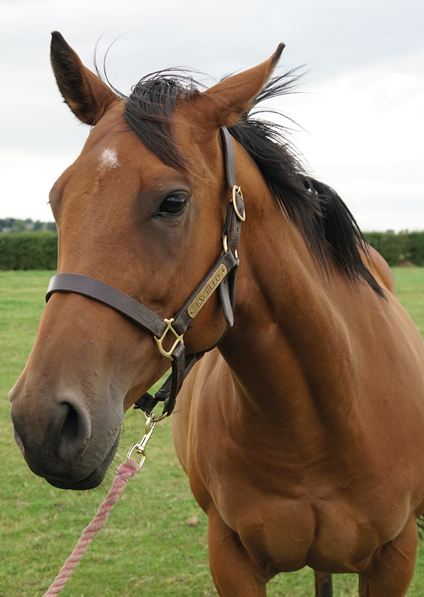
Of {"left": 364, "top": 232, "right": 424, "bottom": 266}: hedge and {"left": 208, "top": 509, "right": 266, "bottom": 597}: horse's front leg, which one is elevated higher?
{"left": 364, "top": 232, "right": 424, "bottom": 266}: hedge

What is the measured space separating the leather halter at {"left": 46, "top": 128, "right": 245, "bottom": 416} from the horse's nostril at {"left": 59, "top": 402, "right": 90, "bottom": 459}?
0.96 ft

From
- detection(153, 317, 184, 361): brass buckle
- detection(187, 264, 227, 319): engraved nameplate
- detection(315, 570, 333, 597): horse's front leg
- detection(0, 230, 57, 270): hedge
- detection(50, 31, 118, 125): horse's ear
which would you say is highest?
detection(50, 31, 118, 125): horse's ear

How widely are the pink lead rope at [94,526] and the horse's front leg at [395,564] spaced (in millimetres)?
1236

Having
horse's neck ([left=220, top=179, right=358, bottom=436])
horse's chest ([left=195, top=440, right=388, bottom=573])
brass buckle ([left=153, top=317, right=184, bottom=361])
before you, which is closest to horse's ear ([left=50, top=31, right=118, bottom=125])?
horse's neck ([left=220, top=179, right=358, bottom=436])

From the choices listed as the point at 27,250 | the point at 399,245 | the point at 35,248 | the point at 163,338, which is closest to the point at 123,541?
the point at 163,338

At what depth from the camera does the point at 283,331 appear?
221 centimetres

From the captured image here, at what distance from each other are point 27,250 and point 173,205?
2803cm

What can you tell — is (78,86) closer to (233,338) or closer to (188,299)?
(188,299)

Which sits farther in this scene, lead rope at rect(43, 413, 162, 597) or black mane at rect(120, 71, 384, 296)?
lead rope at rect(43, 413, 162, 597)

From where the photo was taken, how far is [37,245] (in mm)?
28188

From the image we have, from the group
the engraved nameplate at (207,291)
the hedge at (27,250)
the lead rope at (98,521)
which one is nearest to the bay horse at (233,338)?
the engraved nameplate at (207,291)

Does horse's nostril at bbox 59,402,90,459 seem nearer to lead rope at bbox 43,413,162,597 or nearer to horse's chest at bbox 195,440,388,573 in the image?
lead rope at bbox 43,413,162,597

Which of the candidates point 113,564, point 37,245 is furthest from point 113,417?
point 37,245

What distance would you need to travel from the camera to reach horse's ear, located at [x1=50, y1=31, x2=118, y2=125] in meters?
1.98
